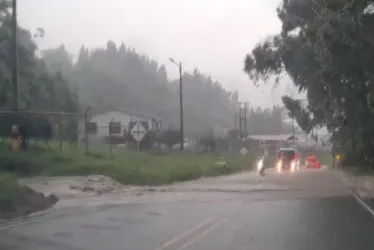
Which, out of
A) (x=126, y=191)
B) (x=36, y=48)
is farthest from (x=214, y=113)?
(x=126, y=191)

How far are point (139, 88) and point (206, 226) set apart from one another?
12388 cm

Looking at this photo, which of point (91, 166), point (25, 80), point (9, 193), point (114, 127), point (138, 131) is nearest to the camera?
point (9, 193)

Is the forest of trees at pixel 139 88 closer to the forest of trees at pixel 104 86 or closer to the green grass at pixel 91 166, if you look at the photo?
the forest of trees at pixel 104 86

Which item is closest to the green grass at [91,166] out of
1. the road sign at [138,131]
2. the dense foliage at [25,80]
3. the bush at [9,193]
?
the road sign at [138,131]

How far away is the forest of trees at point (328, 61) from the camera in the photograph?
76.8ft

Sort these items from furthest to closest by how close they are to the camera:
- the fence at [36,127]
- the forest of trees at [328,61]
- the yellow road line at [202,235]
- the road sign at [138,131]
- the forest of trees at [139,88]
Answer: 1. the forest of trees at [139,88]
2. the road sign at [138,131]
3. the fence at [36,127]
4. the forest of trees at [328,61]
5. the yellow road line at [202,235]

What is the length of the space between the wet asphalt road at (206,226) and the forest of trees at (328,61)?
224 inches

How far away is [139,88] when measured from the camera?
139000mm

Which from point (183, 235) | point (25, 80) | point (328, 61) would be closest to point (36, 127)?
point (25, 80)

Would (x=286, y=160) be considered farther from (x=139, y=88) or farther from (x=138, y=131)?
(x=139, y=88)

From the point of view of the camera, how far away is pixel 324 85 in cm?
3875

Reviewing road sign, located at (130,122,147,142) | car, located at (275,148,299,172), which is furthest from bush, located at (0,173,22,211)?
car, located at (275,148,299,172)

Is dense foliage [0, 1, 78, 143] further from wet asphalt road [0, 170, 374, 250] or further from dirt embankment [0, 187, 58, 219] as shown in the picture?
wet asphalt road [0, 170, 374, 250]

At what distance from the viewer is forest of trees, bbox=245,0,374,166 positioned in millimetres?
23422
